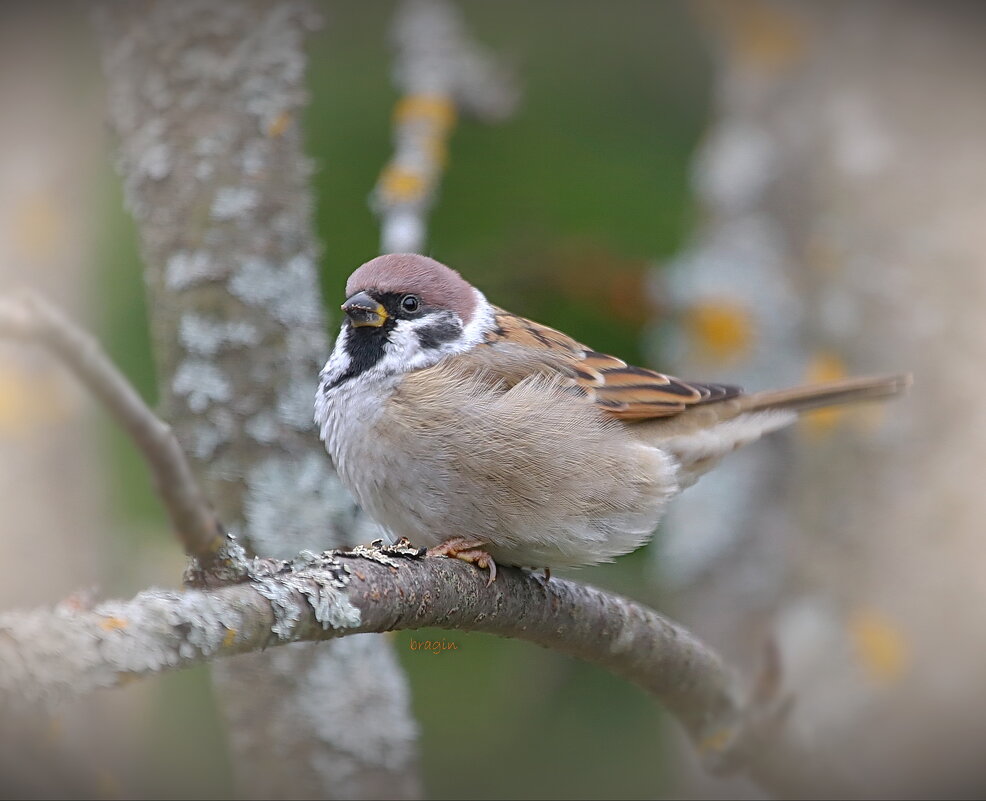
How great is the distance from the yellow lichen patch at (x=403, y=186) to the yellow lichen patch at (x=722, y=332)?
1870 millimetres

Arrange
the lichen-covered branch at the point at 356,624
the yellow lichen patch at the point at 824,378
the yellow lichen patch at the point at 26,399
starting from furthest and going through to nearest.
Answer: the yellow lichen patch at the point at 824,378 → the yellow lichen patch at the point at 26,399 → the lichen-covered branch at the point at 356,624

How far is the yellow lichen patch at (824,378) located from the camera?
4.31 meters

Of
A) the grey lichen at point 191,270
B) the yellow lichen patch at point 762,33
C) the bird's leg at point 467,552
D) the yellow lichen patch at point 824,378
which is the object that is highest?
the yellow lichen patch at point 762,33

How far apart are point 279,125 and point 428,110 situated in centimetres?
87

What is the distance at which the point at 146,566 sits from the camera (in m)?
2.90

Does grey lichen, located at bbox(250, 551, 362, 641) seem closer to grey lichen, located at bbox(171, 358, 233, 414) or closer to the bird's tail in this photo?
grey lichen, located at bbox(171, 358, 233, 414)

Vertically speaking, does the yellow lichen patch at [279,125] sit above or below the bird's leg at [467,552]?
above

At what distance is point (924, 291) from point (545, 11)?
6.33ft

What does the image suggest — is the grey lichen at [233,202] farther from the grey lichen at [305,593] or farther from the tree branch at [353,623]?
the grey lichen at [305,593]

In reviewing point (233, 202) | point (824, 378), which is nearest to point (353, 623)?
point (233, 202)

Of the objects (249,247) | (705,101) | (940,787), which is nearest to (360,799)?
(249,247)

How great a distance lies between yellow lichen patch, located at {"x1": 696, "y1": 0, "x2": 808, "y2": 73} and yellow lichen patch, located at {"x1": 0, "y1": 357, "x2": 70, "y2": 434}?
3252 millimetres

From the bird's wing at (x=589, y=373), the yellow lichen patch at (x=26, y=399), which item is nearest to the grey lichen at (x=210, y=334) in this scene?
the bird's wing at (x=589, y=373)

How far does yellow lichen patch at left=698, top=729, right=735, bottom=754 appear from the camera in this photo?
273 cm
